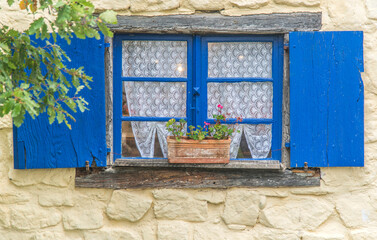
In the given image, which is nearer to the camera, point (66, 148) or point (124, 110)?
point (66, 148)

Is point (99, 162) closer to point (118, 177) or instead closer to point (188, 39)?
point (118, 177)

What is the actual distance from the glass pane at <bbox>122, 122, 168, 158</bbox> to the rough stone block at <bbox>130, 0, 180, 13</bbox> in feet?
2.94

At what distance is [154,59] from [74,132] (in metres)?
0.86

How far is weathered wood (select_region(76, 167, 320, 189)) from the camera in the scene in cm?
325

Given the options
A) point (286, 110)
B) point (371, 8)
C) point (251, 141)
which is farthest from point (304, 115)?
point (371, 8)

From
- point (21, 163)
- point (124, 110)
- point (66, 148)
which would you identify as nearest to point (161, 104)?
point (124, 110)

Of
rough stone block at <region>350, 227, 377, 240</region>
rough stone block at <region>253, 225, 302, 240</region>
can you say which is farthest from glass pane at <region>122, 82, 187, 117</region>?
rough stone block at <region>350, 227, 377, 240</region>

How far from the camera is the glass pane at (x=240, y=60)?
3371mm

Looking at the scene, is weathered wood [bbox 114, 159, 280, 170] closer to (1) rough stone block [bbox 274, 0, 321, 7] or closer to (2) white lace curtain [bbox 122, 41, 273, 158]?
(2) white lace curtain [bbox 122, 41, 273, 158]

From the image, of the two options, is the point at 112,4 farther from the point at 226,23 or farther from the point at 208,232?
the point at 208,232

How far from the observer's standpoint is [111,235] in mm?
3250

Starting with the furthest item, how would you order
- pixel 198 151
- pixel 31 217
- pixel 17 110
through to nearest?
pixel 31 217 → pixel 198 151 → pixel 17 110

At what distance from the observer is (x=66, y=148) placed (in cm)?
317

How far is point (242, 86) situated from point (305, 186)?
0.93 meters
